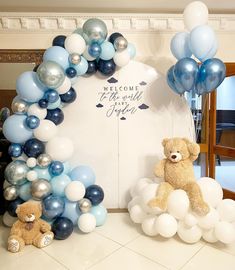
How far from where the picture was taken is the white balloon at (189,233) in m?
1.78

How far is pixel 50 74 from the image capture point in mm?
1792

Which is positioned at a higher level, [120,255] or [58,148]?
[58,148]

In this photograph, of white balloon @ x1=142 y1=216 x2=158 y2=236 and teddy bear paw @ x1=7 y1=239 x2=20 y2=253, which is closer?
teddy bear paw @ x1=7 y1=239 x2=20 y2=253

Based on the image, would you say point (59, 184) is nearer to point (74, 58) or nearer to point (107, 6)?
point (74, 58)

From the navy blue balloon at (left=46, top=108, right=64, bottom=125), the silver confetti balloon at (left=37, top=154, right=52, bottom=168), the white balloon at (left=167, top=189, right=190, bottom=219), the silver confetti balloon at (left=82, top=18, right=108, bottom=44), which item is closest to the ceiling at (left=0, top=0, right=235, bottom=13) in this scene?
the silver confetti balloon at (left=82, top=18, right=108, bottom=44)

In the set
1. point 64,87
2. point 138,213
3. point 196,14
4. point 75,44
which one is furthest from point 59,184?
point 196,14

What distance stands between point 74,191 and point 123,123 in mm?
887

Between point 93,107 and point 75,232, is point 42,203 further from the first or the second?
point 93,107

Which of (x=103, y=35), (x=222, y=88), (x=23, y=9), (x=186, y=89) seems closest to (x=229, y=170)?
(x=222, y=88)

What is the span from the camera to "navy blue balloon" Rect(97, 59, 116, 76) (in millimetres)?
2178

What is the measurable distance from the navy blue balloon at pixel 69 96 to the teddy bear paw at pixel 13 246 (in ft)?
4.05

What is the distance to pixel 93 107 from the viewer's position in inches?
94.0

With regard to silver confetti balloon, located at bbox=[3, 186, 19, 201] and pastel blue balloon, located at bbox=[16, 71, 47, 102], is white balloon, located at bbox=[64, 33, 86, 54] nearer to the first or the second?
pastel blue balloon, located at bbox=[16, 71, 47, 102]

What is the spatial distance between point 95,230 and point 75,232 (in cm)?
18
